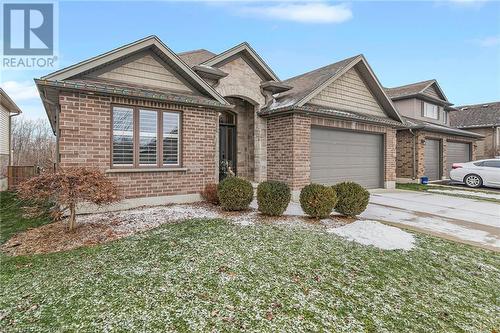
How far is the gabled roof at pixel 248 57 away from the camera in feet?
34.9

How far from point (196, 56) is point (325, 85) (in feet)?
19.4

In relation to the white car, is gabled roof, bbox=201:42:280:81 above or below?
above

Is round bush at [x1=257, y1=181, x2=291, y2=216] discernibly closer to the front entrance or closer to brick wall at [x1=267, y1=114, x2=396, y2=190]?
brick wall at [x1=267, y1=114, x2=396, y2=190]

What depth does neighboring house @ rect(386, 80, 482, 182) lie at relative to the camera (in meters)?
17.9

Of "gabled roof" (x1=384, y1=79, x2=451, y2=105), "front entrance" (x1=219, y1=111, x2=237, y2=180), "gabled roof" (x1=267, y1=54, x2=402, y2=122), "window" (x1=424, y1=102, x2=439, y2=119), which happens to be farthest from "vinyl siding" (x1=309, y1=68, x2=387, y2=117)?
"window" (x1=424, y1=102, x2=439, y2=119)

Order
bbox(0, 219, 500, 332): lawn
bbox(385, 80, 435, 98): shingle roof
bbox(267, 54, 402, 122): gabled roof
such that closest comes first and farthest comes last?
1. bbox(0, 219, 500, 332): lawn
2. bbox(267, 54, 402, 122): gabled roof
3. bbox(385, 80, 435, 98): shingle roof

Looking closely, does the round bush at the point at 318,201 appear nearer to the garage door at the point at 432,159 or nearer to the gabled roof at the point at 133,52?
the gabled roof at the point at 133,52

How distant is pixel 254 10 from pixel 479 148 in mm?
28525

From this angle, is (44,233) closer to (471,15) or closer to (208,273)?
(208,273)

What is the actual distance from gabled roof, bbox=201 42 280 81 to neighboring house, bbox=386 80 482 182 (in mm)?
9490

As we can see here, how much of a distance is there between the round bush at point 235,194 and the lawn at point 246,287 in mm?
2068

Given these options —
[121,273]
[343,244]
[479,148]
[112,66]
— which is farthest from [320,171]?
[479,148]

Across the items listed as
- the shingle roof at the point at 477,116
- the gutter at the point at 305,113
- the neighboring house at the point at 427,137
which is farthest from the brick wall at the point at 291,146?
the shingle roof at the point at 477,116

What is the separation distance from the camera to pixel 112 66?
27.1ft
